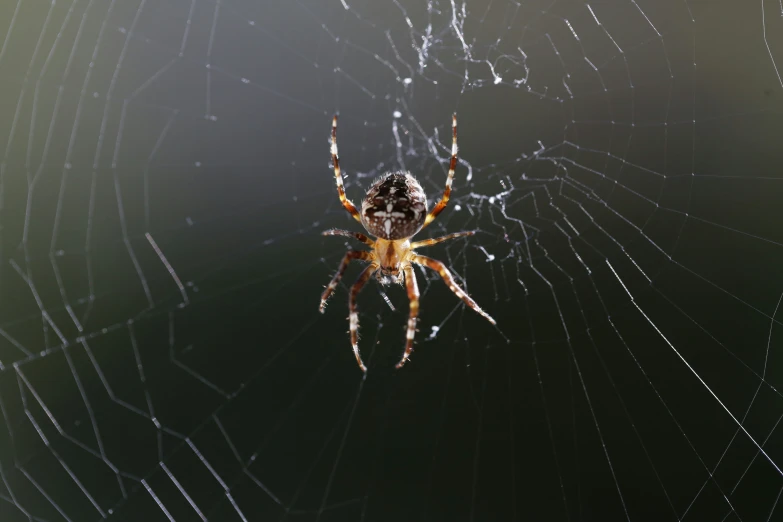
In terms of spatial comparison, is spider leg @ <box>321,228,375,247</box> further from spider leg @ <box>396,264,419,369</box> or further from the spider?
spider leg @ <box>396,264,419,369</box>

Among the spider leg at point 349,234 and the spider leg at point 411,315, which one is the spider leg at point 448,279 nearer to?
the spider leg at point 411,315

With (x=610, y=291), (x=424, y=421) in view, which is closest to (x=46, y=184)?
(x=424, y=421)

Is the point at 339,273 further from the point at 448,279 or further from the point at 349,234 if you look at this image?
the point at 448,279

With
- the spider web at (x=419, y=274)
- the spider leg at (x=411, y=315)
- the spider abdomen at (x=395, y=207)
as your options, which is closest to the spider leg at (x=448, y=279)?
the spider leg at (x=411, y=315)

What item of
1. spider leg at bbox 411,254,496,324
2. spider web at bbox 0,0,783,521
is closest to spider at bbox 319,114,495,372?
spider leg at bbox 411,254,496,324

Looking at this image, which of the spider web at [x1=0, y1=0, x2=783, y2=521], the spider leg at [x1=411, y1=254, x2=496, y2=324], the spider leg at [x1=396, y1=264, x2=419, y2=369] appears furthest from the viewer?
the spider web at [x1=0, y1=0, x2=783, y2=521]

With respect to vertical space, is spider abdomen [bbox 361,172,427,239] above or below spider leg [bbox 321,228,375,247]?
above
